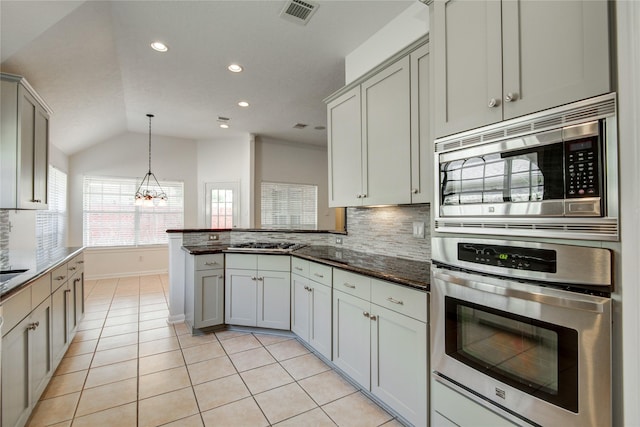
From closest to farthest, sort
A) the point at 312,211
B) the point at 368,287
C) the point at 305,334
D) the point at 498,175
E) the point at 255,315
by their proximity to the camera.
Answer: the point at 498,175 < the point at 368,287 < the point at 305,334 < the point at 255,315 < the point at 312,211

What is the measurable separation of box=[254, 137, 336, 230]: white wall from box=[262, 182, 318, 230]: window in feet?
0.41

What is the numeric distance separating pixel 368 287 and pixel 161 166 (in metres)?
6.06

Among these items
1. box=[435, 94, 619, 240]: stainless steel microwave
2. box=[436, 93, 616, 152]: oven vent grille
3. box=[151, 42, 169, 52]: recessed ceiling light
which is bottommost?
box=[435, 94, 619, 240]: stainless steel microwave

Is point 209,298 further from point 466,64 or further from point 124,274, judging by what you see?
point 124,274

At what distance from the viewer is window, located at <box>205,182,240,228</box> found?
660 centimetres

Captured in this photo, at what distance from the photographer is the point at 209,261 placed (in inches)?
130

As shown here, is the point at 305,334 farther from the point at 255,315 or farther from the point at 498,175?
the point at 498,175

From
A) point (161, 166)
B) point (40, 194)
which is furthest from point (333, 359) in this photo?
point (161, 166)

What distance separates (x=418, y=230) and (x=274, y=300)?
5.54 ft

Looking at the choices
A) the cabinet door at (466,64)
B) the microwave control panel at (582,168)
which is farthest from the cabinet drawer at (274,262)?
the microwave control panel at (582,168)

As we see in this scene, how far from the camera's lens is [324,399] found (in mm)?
2150

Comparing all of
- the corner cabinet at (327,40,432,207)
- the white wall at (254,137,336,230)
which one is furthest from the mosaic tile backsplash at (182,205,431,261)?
the white wall at (254,137,336,230)

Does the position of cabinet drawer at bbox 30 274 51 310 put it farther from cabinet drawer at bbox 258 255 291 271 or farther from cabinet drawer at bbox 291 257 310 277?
cabinet drawer at bbox 291 257 310 277

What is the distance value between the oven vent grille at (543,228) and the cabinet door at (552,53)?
1.44 ft
